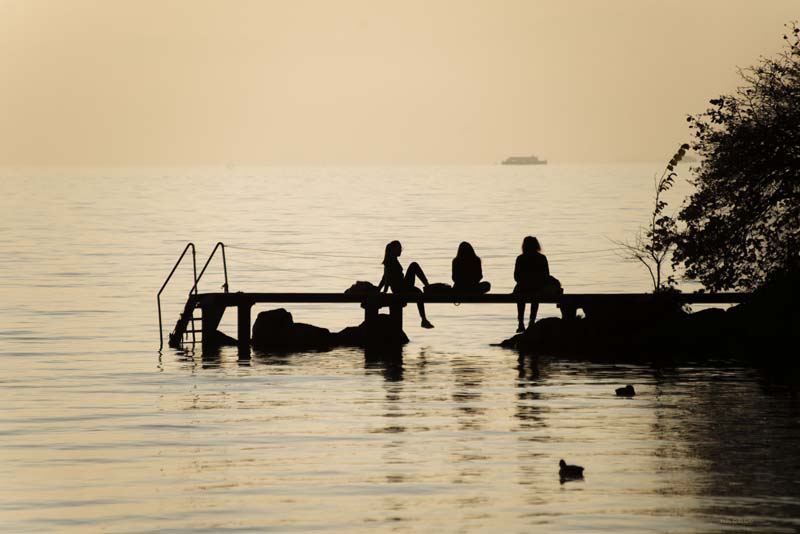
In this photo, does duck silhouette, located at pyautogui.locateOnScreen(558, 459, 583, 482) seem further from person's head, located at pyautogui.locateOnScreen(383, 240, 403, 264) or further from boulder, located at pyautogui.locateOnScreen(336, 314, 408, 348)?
boulder, located at pyautogui.locateOnScreen(336, 314, 408, 348)

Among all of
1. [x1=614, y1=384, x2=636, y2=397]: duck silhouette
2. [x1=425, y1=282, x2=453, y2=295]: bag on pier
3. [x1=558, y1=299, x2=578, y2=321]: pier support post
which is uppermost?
[x1=425, y1=282, x2=453, y2=295]: bag on pier

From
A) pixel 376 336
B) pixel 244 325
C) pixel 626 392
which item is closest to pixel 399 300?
pixel 376 336

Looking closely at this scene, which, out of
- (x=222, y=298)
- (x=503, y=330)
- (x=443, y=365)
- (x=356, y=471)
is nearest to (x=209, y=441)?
(x=356, y=471)

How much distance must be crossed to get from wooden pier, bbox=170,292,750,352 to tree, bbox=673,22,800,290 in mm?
593

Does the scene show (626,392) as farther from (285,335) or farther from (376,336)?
(285,335)

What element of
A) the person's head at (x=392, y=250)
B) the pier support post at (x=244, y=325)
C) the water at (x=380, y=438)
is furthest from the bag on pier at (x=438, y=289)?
the pier support post at (x=244, y=325)

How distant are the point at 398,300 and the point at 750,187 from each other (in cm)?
763

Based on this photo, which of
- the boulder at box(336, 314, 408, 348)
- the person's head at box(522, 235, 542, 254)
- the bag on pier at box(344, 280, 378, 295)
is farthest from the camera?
the boulder at box(336, 314, 408, 348)

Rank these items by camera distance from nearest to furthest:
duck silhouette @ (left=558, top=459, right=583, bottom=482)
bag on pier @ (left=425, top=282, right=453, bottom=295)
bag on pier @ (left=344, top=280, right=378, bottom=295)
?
duck silhouette @ (left=558, top=459, right=583, bottom=482) → bag on pier @ (left=425, top=282, right=453, bottom=295) → bag on pier @ (left=344, top=280, right=378, bottom=295)

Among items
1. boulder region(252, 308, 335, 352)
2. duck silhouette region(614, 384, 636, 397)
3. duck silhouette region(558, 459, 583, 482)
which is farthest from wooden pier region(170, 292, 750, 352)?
duck silhouette region(558, 459, 583, 482)

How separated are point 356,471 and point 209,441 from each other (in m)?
3.08

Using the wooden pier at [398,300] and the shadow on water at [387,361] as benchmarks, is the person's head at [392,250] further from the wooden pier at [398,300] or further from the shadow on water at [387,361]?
the shadow on water at [387,361]

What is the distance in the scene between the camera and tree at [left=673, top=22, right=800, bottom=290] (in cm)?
2902

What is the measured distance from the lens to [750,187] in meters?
29.6
